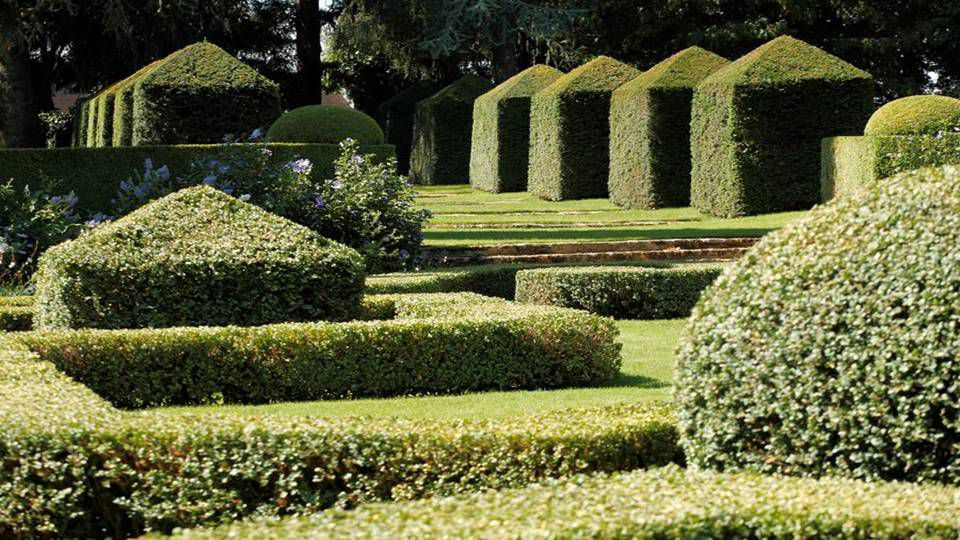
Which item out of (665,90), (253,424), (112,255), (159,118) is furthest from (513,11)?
(253,424)

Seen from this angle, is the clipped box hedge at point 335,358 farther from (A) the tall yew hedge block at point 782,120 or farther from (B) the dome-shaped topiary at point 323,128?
(A) the tall yew hedge block at point 782,120

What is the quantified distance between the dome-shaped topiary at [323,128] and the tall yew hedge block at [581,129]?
404 inches

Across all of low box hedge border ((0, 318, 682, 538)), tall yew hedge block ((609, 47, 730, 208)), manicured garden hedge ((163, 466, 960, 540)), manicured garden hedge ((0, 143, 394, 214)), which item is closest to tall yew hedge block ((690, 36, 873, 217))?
tall yew hedge block ((609, 47, 730, 208))

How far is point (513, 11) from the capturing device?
40.3m

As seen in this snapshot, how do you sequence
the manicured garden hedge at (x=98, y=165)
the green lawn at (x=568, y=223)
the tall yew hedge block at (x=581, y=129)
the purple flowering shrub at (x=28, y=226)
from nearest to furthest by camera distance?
1. the purple flowering shrub at (x=28, y=226)
2. the manicured garden hedge at (x=98, y=165)
3. the green lawn at (x=568, y=223)
4. the tall yew hedge block at (x=581, y=129)

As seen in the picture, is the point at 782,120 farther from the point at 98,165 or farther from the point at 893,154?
the point at 98,165

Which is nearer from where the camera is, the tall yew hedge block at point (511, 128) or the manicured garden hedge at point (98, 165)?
the manicured garden hedge at point (98, 165)

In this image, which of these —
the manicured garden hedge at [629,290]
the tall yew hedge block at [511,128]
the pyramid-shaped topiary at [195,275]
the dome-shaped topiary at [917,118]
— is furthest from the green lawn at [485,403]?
the tall yew hedge block at [511,128]

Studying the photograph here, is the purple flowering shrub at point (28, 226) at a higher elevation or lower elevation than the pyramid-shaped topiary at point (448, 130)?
lower

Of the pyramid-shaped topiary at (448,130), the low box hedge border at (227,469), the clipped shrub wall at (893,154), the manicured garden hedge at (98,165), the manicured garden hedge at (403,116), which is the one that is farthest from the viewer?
the manicured garden hedge at (403,116)

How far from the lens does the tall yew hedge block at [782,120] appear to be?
23453 millimetres

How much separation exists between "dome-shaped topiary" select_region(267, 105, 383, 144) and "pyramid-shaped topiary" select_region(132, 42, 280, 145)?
25.6 inches

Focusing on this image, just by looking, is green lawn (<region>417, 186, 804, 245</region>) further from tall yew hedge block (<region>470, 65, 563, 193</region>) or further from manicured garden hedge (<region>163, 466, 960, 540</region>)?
manicured garden hedge (<region>163, 466, 960, 540</region>)

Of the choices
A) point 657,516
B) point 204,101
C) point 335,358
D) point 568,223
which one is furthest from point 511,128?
point 657,516
